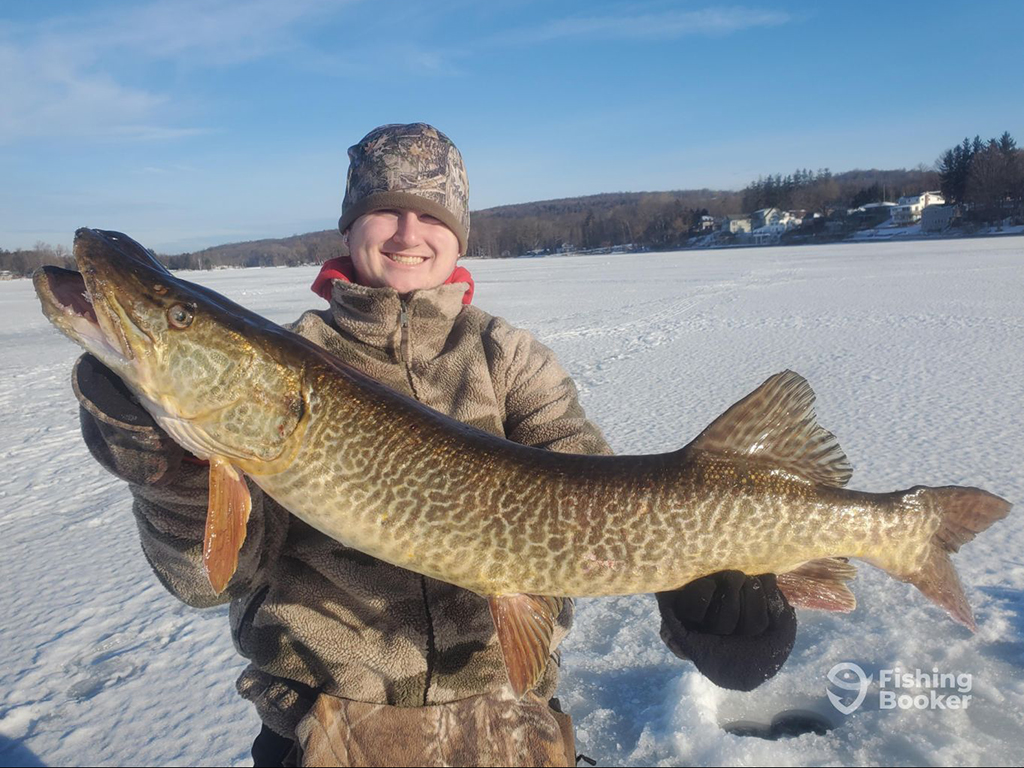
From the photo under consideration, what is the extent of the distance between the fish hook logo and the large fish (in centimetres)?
101

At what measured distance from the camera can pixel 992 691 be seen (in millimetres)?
2574

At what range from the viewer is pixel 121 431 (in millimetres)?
1713

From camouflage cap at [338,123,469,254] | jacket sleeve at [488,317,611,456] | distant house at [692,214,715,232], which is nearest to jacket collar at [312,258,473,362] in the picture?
jacket sleeve at [488,317,611,456]

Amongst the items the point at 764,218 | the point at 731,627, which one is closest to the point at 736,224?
the point at 764,218

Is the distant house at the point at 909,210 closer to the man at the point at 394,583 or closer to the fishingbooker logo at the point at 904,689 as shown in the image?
the fishingbooker logo at the point at 904,689

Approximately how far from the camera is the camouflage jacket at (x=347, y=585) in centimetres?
187

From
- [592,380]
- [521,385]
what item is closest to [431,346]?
[521,385]

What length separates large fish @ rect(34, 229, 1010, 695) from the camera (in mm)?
1697

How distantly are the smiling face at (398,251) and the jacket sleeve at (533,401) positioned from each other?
28 centimetres

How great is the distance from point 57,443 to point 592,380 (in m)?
5.52

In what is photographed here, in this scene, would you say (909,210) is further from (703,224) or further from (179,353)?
(179,353)

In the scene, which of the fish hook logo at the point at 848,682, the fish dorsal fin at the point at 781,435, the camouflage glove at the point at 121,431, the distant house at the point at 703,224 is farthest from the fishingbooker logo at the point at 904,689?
the distant house at the point at 703,224

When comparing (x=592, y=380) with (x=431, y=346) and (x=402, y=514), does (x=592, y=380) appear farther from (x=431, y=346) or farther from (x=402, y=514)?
(x=402, y=514)

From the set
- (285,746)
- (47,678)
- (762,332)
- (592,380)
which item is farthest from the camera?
(762,332)
